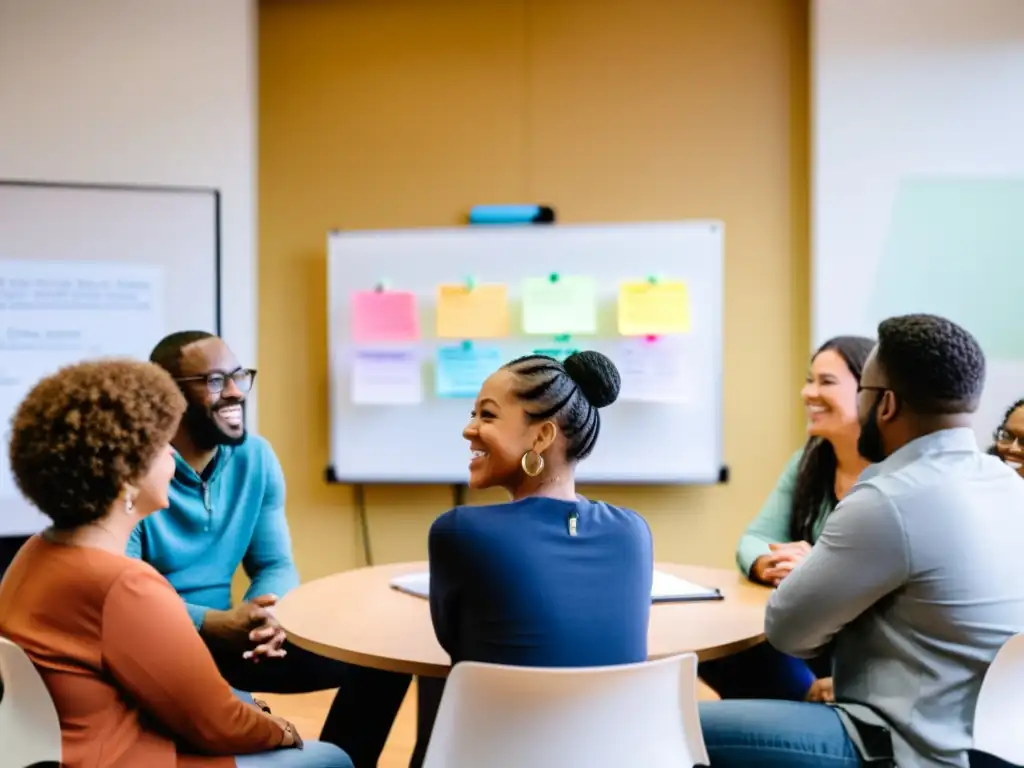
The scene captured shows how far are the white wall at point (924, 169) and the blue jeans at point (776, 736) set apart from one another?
180 centimetres

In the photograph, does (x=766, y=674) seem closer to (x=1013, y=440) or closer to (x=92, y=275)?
(x=1013, y=440)

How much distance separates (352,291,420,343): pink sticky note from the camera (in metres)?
3.16

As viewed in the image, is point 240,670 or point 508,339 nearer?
point 240,670

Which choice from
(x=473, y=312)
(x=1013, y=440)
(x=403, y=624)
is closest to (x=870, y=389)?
(x=1013, y=440)

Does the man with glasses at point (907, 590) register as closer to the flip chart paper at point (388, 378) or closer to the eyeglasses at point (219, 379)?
the eyeglasses at point (219, 379)

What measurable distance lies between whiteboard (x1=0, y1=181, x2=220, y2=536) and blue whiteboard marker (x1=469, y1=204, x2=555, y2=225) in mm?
943

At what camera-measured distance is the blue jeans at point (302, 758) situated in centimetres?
131

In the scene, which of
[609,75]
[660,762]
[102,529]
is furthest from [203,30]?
[660,762]

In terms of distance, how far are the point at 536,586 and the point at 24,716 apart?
70cm

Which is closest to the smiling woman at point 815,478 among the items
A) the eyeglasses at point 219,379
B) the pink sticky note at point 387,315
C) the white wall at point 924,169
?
the white wall at point 924,169

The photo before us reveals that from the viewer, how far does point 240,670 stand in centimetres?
188

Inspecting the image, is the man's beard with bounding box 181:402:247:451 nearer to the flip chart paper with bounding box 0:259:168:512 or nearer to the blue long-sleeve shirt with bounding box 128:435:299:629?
the blue long-sleeve shirt with bounding box 128:435:299:629

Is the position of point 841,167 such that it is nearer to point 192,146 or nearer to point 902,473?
point 902,473

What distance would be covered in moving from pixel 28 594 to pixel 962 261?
288 centimetres
